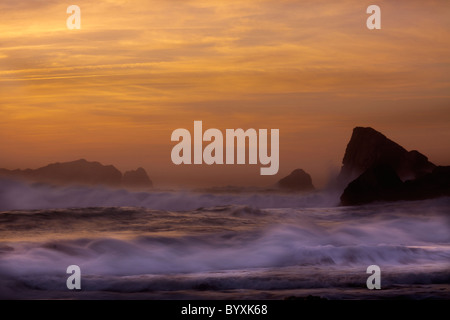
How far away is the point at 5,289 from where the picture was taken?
11367 millimetres

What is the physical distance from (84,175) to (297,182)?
17.0m

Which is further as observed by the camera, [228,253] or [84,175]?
A: [84,175]

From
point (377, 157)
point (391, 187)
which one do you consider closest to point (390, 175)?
point (391, 187)

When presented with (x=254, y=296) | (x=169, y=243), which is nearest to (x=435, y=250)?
(x=169, y=243)

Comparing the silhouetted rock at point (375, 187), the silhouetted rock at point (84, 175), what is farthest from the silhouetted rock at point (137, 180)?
the silhouetted rock at point (375, 187)

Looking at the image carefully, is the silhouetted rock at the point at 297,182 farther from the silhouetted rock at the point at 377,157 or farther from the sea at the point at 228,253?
the sea at the point at 228,253

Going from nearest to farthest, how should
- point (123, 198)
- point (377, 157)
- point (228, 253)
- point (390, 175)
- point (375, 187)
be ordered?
point (228, 253) < point (375, 187) < point (390, 175) < point (123, 198) < point (377, 157)

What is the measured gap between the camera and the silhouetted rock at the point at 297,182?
50.4 meters

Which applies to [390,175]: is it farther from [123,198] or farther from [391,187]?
[123,198]

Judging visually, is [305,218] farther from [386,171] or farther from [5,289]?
[5,289]

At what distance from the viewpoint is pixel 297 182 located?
52.5 m

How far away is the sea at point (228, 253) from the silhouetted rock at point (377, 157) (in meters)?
7.14

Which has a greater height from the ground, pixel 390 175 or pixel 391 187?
pixel 390 175
